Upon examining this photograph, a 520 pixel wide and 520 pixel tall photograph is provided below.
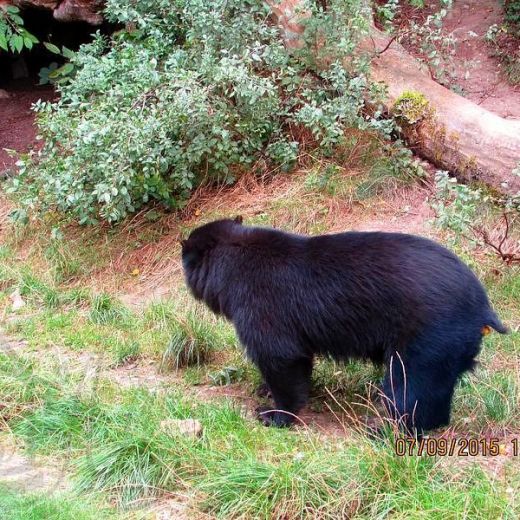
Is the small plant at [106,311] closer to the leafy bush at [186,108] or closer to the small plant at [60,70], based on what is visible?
the leafy bush at [186,108]

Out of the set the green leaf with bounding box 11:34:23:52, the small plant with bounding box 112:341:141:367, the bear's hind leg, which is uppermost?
the green leaf with bounding box 11:34:23:52

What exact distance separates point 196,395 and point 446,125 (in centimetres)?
403

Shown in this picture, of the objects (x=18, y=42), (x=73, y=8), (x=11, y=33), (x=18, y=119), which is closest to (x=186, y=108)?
(x=18, y=42)

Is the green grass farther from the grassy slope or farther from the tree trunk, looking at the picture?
the tree trunk

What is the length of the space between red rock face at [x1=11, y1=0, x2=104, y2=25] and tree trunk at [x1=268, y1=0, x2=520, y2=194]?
253 centimetres

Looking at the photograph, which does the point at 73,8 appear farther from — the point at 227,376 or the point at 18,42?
the point at 227,376

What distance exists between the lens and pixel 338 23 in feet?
24.9

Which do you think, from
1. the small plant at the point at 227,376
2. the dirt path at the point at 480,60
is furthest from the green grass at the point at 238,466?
the dirt path at the point at 480,60

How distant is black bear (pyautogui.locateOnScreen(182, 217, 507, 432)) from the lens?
4164 mm

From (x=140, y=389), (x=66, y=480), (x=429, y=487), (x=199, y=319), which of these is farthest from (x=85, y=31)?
(x=429, y=487)

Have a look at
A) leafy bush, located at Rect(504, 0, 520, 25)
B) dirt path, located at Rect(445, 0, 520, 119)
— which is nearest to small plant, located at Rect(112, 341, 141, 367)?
dirt path, located at Rect(445, 0, 520, 119)

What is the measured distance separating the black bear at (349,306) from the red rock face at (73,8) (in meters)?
5.33

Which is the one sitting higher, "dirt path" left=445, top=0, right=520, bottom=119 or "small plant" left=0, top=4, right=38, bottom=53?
"dirt path" left=445, top=0, right=520, bottom=119

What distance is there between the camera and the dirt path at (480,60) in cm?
975
